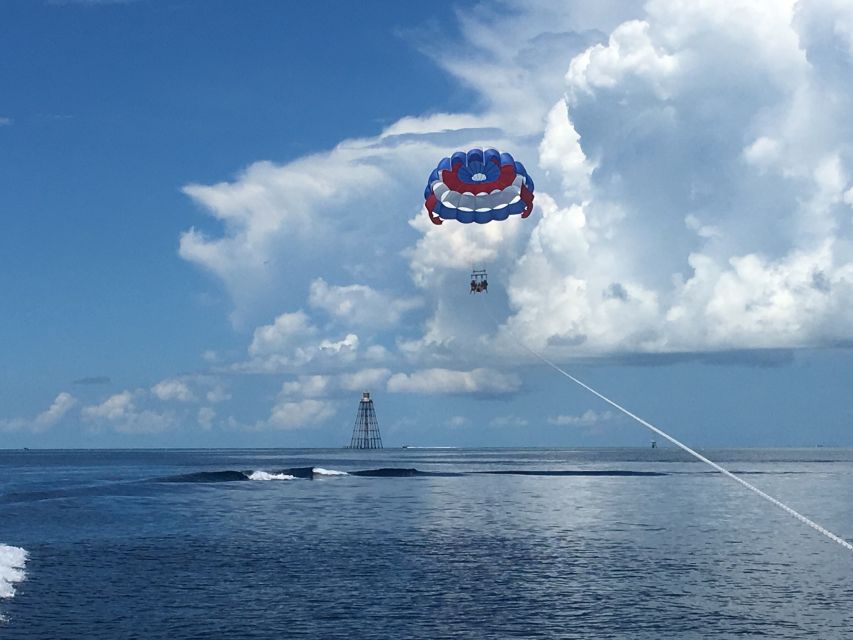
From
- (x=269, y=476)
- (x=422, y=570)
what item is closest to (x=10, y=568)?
(x=422, y=570)

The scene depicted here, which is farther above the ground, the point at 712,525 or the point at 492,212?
the point at 492,212

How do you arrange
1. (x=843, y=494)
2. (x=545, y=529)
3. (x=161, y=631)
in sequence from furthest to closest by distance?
(x=843, y=494) → (x=545, y=529) → (x=161, y=631)

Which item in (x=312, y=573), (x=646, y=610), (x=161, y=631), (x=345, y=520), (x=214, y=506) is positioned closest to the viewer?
(x=161, y=631)

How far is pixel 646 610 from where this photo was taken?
34.5 metres

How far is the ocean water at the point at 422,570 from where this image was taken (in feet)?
106

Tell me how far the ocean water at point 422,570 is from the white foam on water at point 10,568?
160 millimetres

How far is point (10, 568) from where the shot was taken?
140 feet

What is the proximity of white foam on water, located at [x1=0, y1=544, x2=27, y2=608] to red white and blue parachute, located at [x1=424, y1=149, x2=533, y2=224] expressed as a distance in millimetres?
33262

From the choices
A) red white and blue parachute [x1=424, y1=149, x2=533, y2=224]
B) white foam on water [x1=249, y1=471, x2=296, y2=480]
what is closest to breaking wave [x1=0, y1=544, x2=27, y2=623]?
red white and blue parachute [x1=424, y1=149, x2=533, y2=224]

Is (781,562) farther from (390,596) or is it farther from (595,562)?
(390,596)

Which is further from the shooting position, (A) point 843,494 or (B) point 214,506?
(A) point 843,494

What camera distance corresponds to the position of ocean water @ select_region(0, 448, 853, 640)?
3219 cm

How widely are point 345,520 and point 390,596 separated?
31.5 meters

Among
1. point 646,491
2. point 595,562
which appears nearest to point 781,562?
point 595,562
